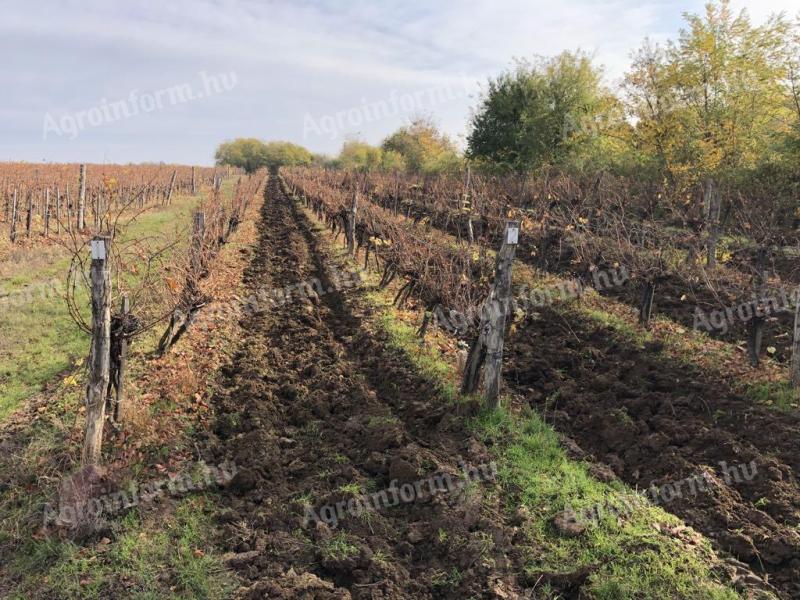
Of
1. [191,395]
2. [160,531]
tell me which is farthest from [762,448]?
[191,395]

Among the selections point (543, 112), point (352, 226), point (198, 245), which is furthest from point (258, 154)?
point (198, 245)

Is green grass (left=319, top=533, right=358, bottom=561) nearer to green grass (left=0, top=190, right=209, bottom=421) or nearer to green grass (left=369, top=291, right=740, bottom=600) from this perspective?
green grass (left=369, top=291, right=740, bottom=600)

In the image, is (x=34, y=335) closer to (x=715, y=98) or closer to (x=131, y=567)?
(x=131, y=567)

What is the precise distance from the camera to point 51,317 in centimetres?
843

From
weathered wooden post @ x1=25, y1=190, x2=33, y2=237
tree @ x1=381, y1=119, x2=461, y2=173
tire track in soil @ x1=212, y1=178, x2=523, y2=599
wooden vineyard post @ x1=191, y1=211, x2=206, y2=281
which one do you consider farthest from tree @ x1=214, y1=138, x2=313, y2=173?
tire track in soil @ x1=212, y1=178, x2=523, y2=599

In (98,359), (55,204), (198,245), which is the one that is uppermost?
(55,204)

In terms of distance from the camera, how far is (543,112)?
2755 cm

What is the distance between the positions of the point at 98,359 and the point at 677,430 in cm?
572

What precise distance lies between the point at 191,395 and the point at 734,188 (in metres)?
17.0

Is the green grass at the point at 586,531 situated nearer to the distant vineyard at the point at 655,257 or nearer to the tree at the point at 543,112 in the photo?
A: the distant vineyard at the point at 655,257

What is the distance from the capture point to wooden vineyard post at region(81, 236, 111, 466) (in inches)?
171

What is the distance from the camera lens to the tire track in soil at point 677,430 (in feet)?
13.9

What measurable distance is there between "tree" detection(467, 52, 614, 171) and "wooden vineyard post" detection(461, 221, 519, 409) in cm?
2289

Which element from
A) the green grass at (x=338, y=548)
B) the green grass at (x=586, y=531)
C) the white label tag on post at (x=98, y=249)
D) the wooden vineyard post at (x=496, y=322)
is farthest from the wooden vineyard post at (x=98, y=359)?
the wooden vineyard post at (x=496, y=322)
